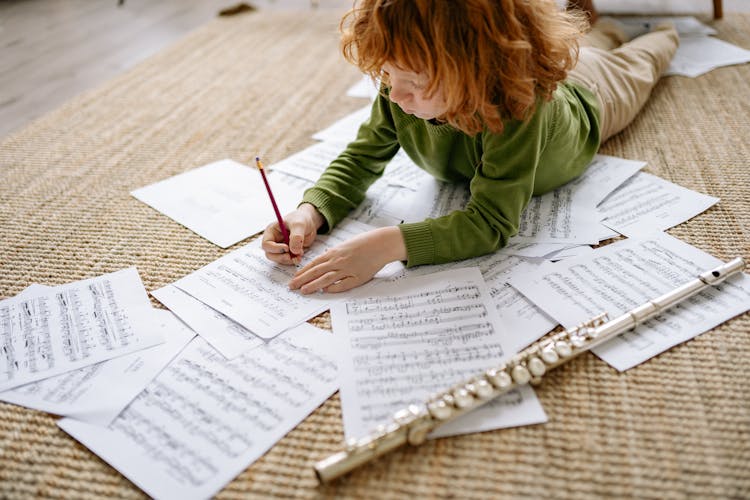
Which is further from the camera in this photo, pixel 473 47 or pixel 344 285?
pixel 344 285

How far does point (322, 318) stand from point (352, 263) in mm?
94

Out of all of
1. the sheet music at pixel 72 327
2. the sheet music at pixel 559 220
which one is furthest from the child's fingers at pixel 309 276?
the sheet music at pixel 559 220

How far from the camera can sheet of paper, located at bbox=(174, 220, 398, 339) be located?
0.79m

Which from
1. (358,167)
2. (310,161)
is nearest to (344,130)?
(310,161)

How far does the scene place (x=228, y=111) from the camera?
1.47m

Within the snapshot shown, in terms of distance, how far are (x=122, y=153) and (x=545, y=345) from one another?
107 centimetres

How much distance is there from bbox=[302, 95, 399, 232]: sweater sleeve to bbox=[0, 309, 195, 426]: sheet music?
35 cm

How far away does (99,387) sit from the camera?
708 millimetres

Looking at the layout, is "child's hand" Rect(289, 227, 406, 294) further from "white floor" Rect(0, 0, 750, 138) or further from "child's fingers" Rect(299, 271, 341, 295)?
"white floor" Rect(0, 0, 750, 138)

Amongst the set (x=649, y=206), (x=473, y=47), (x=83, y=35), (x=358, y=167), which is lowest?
(x=649, y=206)

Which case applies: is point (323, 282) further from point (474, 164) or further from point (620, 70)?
point (620, 70)

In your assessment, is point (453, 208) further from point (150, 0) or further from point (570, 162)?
point (150, 0)

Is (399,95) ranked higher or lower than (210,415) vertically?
higher

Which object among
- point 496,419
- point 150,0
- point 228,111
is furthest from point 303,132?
point 150,0
